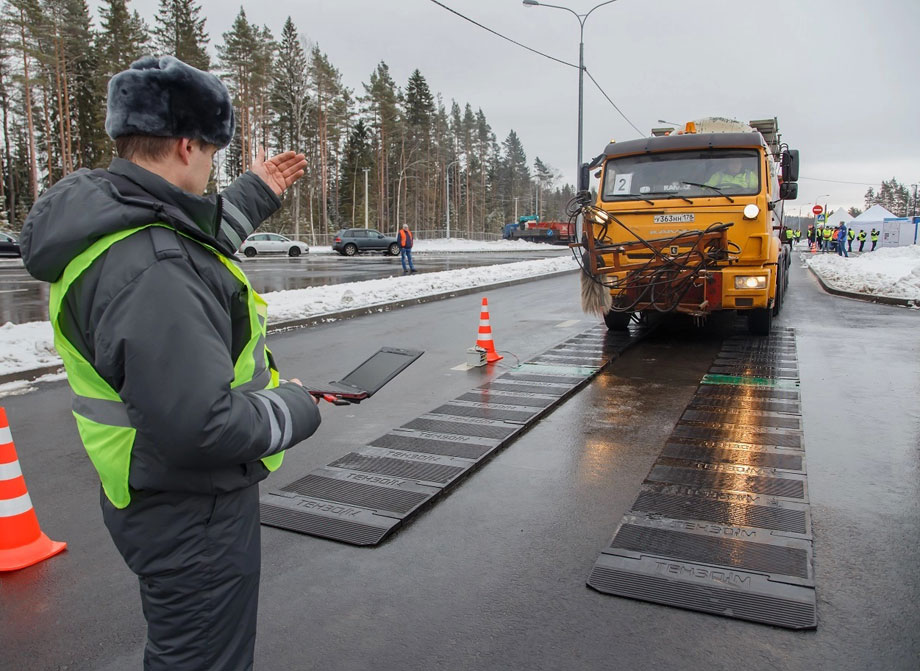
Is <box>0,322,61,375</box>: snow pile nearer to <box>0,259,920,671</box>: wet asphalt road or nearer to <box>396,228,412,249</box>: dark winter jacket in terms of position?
<box>0,259,920,671</box>: wet asphalt road

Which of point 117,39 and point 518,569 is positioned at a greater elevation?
point 117,39

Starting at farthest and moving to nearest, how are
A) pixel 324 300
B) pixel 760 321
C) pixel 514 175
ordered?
pixel 514 175 → pixel 324 300 → pixel 760 321

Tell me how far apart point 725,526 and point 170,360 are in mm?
3464

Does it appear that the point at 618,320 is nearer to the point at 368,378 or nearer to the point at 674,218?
the point at 674,218

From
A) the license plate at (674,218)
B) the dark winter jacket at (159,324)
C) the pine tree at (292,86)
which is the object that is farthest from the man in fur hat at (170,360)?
the pine tree at (292,86)

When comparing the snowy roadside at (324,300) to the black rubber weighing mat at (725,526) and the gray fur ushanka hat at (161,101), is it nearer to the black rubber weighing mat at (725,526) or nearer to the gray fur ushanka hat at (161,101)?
the black rubber weighing mat at (725,526)

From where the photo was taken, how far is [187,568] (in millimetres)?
1698

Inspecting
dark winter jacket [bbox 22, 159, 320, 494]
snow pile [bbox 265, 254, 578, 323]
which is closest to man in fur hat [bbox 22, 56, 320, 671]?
dark winter jacket [bbox 22, 159, 320, 494]

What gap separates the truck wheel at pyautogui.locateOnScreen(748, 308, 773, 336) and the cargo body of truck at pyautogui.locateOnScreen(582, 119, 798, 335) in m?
0.60

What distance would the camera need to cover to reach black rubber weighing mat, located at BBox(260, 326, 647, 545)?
410 centimetres

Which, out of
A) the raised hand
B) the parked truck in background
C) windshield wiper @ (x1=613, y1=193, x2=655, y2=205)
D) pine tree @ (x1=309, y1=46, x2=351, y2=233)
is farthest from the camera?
the parked truck in background

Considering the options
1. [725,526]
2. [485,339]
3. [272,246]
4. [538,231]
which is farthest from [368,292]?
[538,231]

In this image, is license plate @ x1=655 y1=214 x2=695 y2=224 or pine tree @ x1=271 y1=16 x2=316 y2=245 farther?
pine tree @ x1=271 y1=16 x2=316 y2=245

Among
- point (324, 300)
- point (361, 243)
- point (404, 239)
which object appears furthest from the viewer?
point (361, 243)
